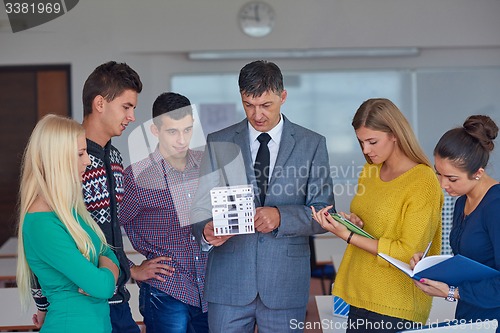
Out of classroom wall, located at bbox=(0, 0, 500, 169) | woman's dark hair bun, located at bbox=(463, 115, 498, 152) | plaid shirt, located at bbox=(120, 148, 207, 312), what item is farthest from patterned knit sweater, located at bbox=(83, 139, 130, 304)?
classroom wall, located at bbox=(0, 0, 500, 169)

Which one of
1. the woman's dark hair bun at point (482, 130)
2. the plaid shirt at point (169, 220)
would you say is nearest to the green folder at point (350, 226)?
the woman's dark hair bun at point (482, 130)

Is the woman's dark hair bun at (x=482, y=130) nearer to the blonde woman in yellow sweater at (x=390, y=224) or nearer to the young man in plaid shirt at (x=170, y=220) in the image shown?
the blonde woman in yellow sweater at (x=390, y=224)

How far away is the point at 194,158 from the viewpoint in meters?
3.09

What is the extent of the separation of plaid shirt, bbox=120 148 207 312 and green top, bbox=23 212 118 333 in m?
0.65

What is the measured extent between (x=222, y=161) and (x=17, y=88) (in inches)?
209

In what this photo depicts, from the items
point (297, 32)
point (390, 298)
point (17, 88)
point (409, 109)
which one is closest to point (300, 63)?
point (297, 32)

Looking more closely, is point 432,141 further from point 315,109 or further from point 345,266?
point 345,266

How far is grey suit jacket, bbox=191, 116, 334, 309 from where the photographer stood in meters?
2.66

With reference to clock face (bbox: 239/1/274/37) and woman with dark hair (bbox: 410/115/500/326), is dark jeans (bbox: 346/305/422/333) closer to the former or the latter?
woman with dark hair (bbox: 410/115/500/326)

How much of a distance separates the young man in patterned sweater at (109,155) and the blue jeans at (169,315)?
0.23 metres

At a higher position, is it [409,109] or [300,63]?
[300,63]

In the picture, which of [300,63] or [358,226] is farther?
[300,63]

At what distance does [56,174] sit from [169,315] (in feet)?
3.37

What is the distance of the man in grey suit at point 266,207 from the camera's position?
2637 mm
